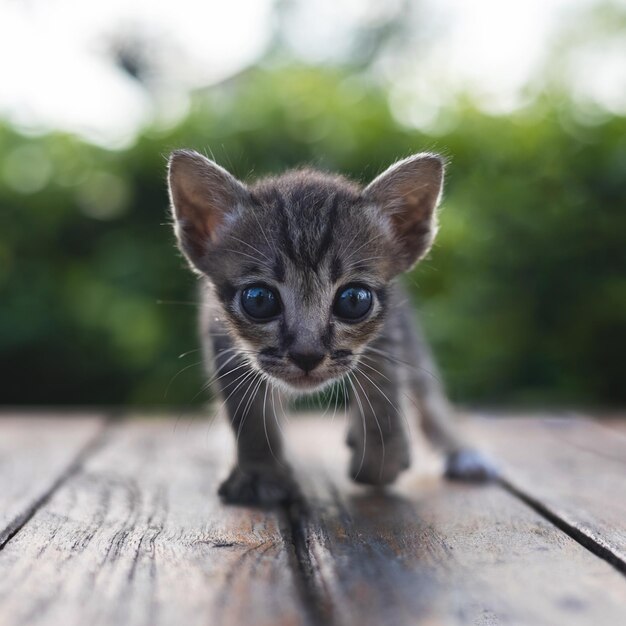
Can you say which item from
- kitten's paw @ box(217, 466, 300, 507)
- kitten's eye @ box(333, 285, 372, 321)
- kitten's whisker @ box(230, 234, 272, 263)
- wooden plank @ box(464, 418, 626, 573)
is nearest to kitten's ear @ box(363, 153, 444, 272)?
kitten's eye @ box(333, 285, 372, 321)

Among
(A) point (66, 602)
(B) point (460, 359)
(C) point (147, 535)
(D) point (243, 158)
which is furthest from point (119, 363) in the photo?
(A) point (66, 602)

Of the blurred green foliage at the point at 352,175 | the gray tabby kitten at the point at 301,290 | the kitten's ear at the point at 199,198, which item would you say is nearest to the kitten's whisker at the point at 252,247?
the gray tabby kitten at the point at 301,290

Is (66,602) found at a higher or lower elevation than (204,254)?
lower

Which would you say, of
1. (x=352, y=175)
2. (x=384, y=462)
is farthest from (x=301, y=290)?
(x=352, y=175)

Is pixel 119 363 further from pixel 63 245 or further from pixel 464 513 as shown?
pixel 464 513

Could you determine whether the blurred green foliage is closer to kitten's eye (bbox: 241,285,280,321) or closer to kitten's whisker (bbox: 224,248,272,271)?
A: kitten's whisker (bbox: 224,248,272,271)

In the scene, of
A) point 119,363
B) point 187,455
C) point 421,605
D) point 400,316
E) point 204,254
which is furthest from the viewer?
point 119,363
